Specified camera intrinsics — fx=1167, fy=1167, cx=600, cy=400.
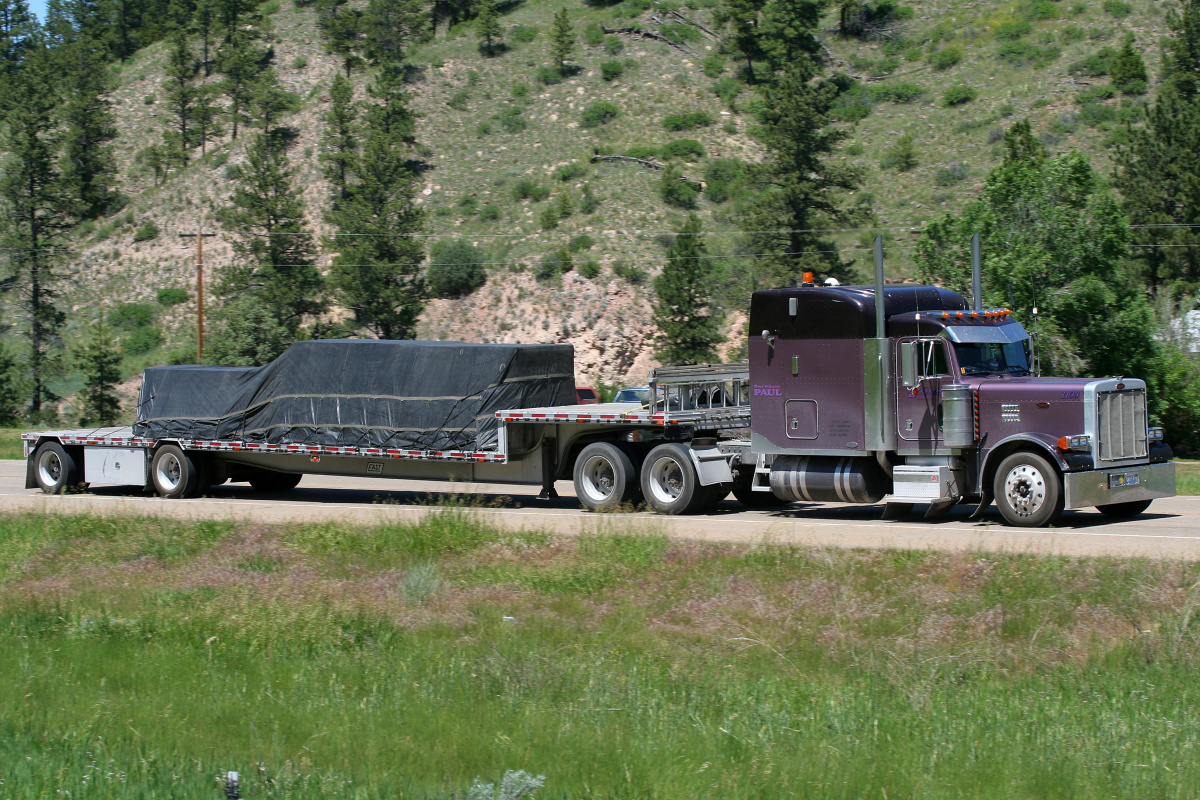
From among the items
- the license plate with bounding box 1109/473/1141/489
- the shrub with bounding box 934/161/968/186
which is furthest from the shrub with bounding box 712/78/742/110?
the license plate with bounding box 1109/473/1141/489

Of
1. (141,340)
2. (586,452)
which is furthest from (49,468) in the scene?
(141,340)

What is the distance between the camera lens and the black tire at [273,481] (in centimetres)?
2316

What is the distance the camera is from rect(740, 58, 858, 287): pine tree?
52094 millimetres

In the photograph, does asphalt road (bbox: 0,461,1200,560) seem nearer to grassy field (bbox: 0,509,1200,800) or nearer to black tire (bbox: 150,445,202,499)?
black tire (bbox: 150,445,202,499)

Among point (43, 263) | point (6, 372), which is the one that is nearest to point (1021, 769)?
point (6, 372)

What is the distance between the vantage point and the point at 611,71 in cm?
8244

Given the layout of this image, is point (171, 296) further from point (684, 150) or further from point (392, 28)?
point (684, 150)

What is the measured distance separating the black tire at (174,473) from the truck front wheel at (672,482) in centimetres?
908

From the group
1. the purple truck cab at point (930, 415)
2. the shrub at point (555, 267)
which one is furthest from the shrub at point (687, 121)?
the purple truck cab at point (930, 415)

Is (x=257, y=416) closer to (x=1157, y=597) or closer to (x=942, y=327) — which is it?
(x=942, y=327)

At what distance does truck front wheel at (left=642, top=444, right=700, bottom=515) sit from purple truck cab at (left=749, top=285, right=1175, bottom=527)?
0.98 metres

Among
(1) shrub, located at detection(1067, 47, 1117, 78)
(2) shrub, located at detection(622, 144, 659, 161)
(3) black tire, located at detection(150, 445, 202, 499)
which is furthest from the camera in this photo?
(2) shrub, located at detection(622, 144, 659, 161)

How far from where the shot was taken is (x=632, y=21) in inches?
3524

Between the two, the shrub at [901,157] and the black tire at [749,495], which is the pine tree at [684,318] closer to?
the shrub at [901,157]
